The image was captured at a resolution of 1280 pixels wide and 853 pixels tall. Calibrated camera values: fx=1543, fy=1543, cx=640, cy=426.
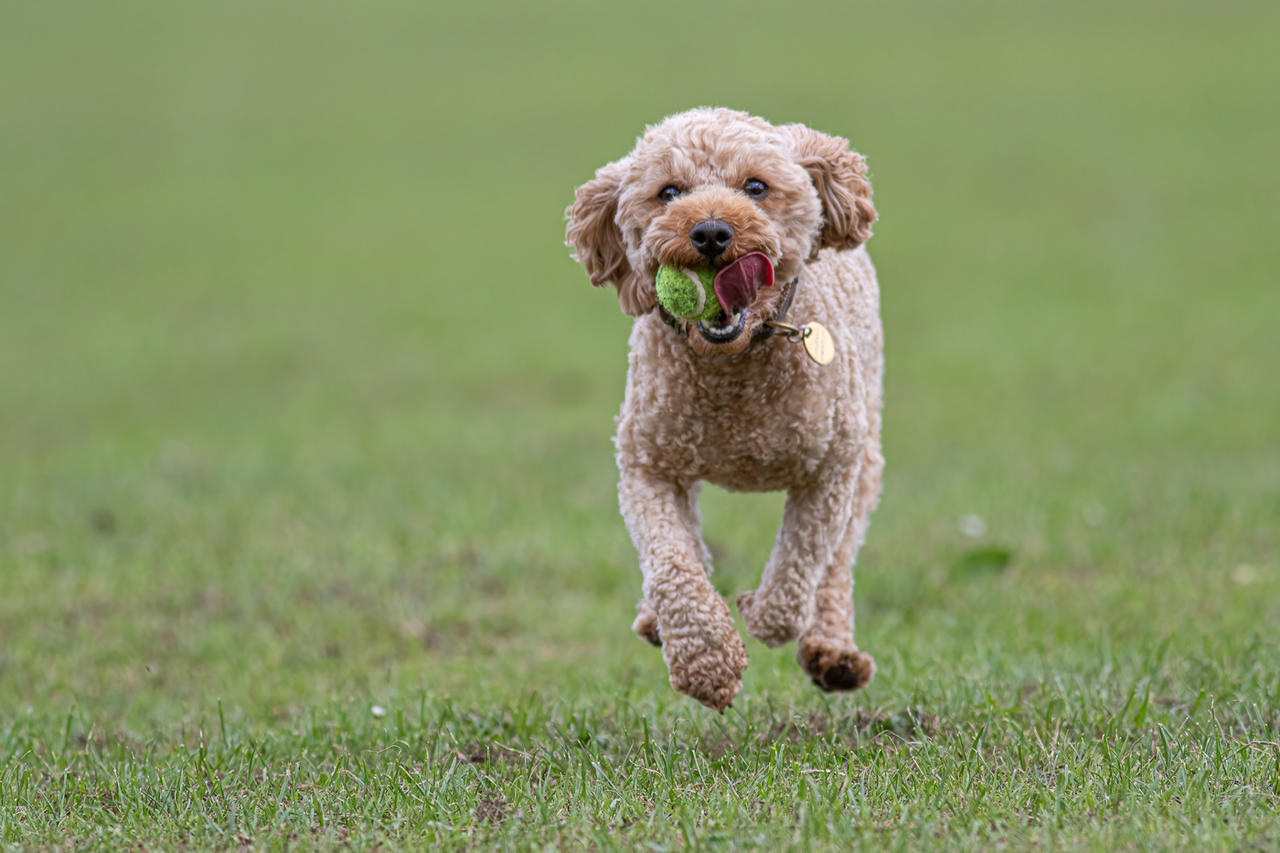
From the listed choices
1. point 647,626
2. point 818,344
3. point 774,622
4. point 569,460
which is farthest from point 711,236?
point 569,460

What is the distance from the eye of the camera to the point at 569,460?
35.5 ft

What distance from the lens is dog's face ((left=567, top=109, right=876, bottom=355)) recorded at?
395 centimetres

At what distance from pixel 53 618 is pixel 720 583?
317 centimetres

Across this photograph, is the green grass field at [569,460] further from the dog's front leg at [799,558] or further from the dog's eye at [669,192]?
the dog's eye at [669,192]

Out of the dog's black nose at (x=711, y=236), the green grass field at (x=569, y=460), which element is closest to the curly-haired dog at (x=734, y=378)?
the dog's black nose at (x=711, y=236)

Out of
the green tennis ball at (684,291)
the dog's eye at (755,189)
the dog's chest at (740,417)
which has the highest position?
the dog's eye at (755,189)

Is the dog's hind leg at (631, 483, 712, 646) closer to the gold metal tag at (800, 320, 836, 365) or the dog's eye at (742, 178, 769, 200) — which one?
the gold metal tag at (800, 320, 836, 365)

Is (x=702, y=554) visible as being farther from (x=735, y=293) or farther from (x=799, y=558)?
(x=735, y=293)

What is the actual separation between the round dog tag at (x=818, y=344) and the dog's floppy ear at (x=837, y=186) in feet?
0.81

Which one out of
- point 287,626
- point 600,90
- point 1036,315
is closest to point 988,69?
point 600,90

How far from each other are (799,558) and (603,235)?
110cm

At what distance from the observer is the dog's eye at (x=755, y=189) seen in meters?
4.11

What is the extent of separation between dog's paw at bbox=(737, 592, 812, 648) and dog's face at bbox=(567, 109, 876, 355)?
0.83m

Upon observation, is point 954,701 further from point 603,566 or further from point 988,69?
point 988,69
